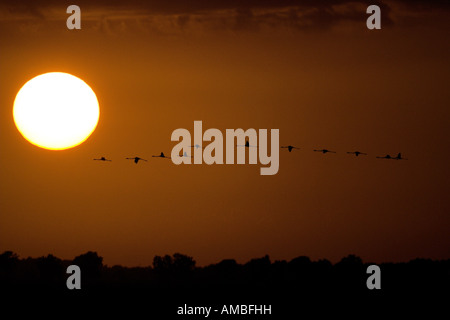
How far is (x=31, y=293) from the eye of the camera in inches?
5689
